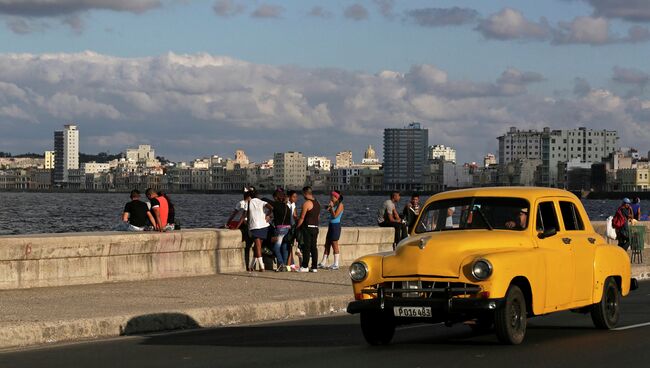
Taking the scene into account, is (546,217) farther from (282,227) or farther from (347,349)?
(282,227)

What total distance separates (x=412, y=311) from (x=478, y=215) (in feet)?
6.07

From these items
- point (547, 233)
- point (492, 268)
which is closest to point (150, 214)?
point (547, 233)

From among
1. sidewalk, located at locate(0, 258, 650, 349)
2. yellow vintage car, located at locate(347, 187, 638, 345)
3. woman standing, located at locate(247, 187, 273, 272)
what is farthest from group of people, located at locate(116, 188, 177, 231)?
yellow vintage car, located at locate(347, 187, 638, 345)

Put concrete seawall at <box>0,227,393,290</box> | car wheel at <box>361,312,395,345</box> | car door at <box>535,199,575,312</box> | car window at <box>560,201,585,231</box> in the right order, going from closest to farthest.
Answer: car wheel at <box>361,312,395,345</box>
car door at <box>535,199,575,312</box>
car window at <box>560,201,585,231</box>
concrete seawall at <box>0,227,393,290</box>

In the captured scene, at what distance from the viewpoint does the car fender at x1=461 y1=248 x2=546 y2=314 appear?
1337cm

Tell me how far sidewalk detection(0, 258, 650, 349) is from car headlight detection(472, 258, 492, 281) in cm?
495

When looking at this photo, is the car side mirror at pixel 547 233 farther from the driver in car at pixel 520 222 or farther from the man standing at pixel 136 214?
the man standing at pixel 136 214

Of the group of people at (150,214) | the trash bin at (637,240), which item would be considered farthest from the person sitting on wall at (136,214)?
the trash bin at (637,240)

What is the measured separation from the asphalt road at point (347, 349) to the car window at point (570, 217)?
1293mm

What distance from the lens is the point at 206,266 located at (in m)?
24.0

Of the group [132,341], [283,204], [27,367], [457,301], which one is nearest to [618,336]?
[457,301]

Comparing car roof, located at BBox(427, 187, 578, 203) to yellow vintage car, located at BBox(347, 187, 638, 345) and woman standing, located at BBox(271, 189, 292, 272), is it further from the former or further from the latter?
woman standing, located at BBox(271, 189, 292, 272)

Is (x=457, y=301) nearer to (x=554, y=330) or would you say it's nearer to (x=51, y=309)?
(x=554, y=330)

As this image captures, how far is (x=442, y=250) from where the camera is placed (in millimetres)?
13711
